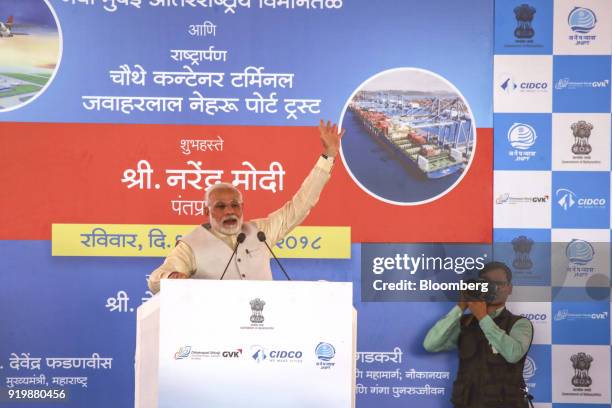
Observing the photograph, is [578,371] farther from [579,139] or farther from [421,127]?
[421,127]

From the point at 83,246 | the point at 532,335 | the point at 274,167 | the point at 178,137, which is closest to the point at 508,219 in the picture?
the point at 532,335

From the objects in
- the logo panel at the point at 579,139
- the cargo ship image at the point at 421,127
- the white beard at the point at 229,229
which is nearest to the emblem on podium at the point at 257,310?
the white beard at the point at 229,229

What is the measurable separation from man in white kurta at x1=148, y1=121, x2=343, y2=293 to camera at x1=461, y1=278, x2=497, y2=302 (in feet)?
3.29

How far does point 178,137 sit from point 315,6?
1.08 metres

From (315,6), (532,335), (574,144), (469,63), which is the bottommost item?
(532,335)

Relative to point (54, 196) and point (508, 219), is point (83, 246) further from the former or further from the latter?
point (508, 219)

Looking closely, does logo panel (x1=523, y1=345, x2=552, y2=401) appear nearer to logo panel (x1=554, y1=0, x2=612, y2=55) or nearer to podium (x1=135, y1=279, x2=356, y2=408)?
logo panel (x1=554, y1=0, x2=612, y2=55)

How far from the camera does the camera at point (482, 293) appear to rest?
4.35m

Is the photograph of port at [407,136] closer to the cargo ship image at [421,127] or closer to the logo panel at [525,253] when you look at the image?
the cargo ship image at [421,127]

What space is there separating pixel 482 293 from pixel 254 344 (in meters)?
2.19

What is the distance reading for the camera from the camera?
435cm

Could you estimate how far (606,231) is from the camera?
4555 millimetres

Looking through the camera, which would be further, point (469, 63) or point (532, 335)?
point (469, 63)

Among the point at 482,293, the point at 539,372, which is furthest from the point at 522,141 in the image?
the point at 539,372
